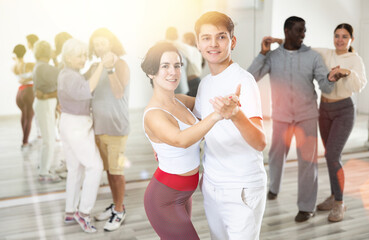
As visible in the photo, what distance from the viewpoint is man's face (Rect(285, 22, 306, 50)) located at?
325 centimetres

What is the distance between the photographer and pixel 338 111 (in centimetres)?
336

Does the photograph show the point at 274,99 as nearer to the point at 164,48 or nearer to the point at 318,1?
the point at 164,48

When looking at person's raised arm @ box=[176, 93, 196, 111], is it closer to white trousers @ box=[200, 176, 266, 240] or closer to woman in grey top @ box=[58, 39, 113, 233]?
white trousers @ box=[200, 176, 266, 240]

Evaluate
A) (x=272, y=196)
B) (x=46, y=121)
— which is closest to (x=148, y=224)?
(x=272, y=196)

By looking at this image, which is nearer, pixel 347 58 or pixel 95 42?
pixel 95 42

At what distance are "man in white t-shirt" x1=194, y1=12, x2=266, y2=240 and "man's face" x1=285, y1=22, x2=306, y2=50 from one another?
1697mm

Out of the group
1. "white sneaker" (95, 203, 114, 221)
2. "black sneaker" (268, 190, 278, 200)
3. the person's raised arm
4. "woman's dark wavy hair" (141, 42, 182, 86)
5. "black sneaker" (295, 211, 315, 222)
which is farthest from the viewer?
"black sneaker" (268, 190, 278, 200)

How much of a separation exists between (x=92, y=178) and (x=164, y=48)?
1673mm

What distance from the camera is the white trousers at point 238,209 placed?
1.68 m

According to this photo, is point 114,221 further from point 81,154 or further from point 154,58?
point 154,58

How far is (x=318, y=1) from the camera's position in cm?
541

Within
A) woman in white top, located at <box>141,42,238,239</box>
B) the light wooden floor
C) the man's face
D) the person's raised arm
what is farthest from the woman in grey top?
the man's face

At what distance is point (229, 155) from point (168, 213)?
355 millimetres

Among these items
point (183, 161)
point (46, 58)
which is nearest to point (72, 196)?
point (46, 58)
